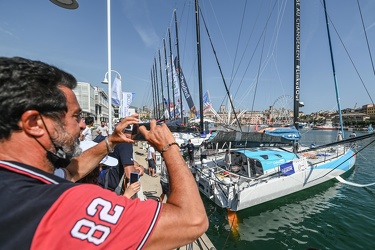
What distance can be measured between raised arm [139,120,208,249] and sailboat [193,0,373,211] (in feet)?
21.8

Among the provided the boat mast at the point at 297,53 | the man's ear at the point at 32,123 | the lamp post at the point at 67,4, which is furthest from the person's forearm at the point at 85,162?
the boat mast at the point at 297,53

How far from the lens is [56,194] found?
30.0 inches

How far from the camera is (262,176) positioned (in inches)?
321

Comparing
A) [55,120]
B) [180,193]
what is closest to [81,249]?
[180,193]

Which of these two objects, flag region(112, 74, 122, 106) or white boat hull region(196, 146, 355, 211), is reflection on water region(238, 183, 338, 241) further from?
flag region(112, 74, 122, 106)

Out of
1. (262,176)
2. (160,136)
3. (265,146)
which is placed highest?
(160,136)

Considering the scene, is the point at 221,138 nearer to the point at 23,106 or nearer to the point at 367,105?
the point at 23,106

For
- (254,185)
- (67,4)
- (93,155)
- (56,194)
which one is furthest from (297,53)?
(56,194)

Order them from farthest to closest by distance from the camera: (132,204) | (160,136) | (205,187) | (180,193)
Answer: (205,187) → (160,136) → (180,193) → (132,204)

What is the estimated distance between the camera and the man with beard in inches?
28.0

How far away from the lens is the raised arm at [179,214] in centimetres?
89

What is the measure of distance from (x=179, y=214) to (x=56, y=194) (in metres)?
0.51

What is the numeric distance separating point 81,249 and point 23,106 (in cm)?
67

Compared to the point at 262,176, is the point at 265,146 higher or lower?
higher
